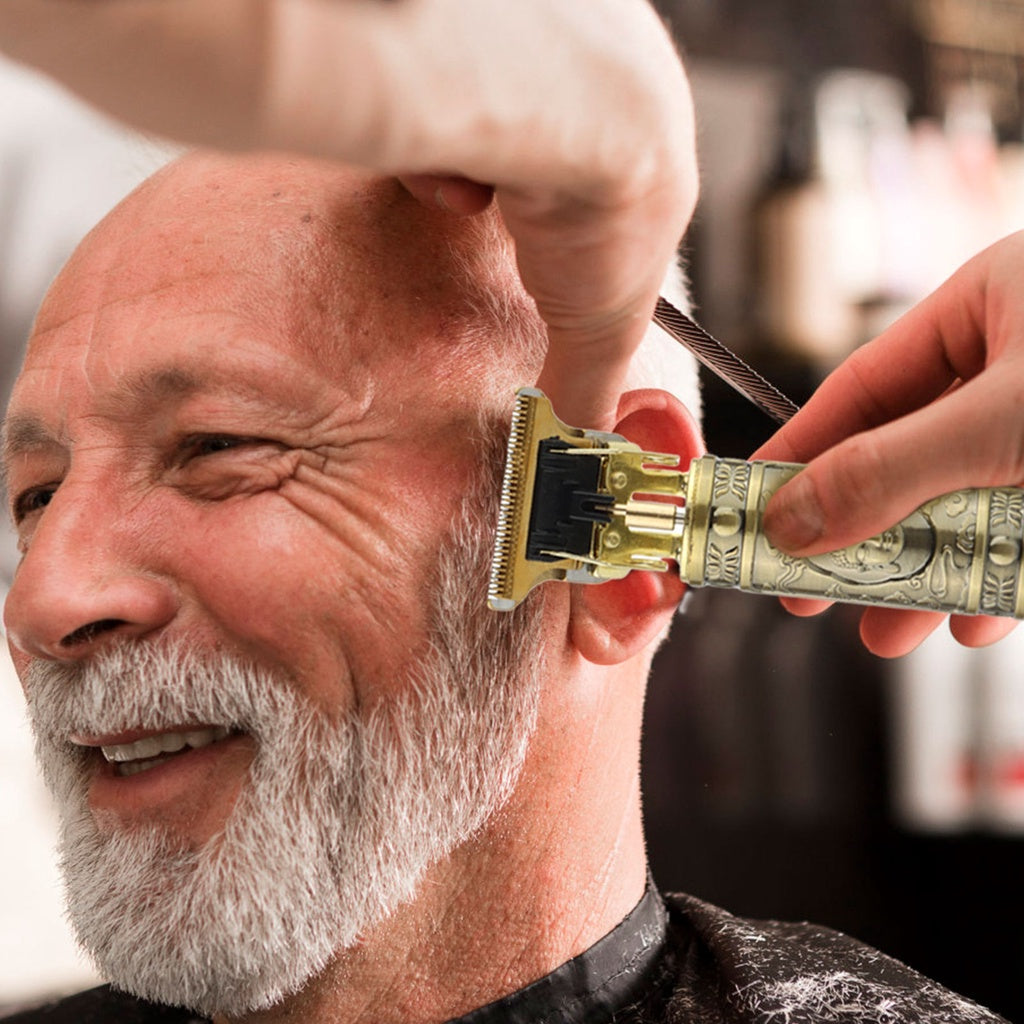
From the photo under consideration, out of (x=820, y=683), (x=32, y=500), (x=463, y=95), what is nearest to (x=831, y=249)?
(x=820, y=683)

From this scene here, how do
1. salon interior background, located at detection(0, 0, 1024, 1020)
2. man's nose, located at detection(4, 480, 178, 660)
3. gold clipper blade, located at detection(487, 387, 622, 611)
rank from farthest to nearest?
salon interior background, located at detection(0, 0, 1024, 1020) → man's nose, located at detection(4, 480, 178, 660) → gold clipper blade, located at detection(487, 387, 622, 611)

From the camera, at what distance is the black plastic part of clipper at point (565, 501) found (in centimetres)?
77

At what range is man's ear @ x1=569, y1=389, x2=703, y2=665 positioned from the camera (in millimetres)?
1013

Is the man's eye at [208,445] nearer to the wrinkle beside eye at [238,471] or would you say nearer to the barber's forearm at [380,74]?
the wrinkle beside eye at [238,471]

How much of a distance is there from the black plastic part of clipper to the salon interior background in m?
0.98

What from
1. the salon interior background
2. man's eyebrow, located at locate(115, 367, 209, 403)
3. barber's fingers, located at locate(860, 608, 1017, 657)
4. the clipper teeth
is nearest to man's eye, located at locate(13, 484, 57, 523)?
man's eyebrow, located at locate(115, 367, 209, 403)

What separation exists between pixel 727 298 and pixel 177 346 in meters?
1.14

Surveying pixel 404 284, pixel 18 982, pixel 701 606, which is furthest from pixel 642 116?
pixel 18 982

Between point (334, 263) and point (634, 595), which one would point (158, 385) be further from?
point (634, 595)

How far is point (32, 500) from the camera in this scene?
106 centimetres

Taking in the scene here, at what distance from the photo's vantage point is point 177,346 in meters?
0.92

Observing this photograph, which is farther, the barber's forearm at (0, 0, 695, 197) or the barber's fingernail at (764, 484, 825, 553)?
the barber's fingernail at (764, 484, 825, 553)

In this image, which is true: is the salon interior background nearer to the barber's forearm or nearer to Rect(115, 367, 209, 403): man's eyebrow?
Rect(115, 367, 209, 403): man's eyebrow

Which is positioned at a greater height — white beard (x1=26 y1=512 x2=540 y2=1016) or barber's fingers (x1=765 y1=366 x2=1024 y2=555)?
barber's fingers (x1=765 y1=366 x2=1024 y2=555)
